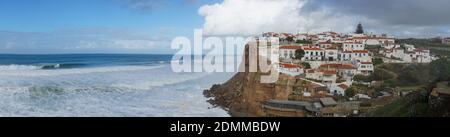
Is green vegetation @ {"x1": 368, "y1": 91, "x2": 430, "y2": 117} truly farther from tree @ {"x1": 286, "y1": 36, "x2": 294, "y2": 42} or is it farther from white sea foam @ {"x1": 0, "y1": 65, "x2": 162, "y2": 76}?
tree @ {"x1": 286, "y1": 36, "x2": 294, "y2": 42}

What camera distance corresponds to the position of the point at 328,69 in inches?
376

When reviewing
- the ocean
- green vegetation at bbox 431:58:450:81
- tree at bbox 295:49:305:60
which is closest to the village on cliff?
tree at bbox 295:49:305:60

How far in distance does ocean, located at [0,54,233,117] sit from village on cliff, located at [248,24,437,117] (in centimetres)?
158

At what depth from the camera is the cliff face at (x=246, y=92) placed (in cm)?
859

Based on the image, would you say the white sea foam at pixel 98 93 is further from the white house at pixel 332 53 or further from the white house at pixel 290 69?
the white house at pixel 332 53

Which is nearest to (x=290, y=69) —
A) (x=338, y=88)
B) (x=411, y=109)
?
(x=338, y=88)

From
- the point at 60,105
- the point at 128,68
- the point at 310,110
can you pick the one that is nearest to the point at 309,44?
the point at 128,68

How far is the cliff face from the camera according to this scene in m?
8.59

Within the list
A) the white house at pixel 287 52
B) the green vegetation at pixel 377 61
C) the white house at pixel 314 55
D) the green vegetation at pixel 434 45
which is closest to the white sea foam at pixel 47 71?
the white house at pixel 287 52

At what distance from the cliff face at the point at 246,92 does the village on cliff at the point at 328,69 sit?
9.7 inches

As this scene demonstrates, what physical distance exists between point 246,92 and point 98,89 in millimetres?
3296

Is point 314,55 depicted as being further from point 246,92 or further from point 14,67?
point 14,67

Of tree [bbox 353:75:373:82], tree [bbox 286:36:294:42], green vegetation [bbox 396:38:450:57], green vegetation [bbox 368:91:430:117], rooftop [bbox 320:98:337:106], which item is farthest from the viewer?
tree [bbox 286:36:294:42]
